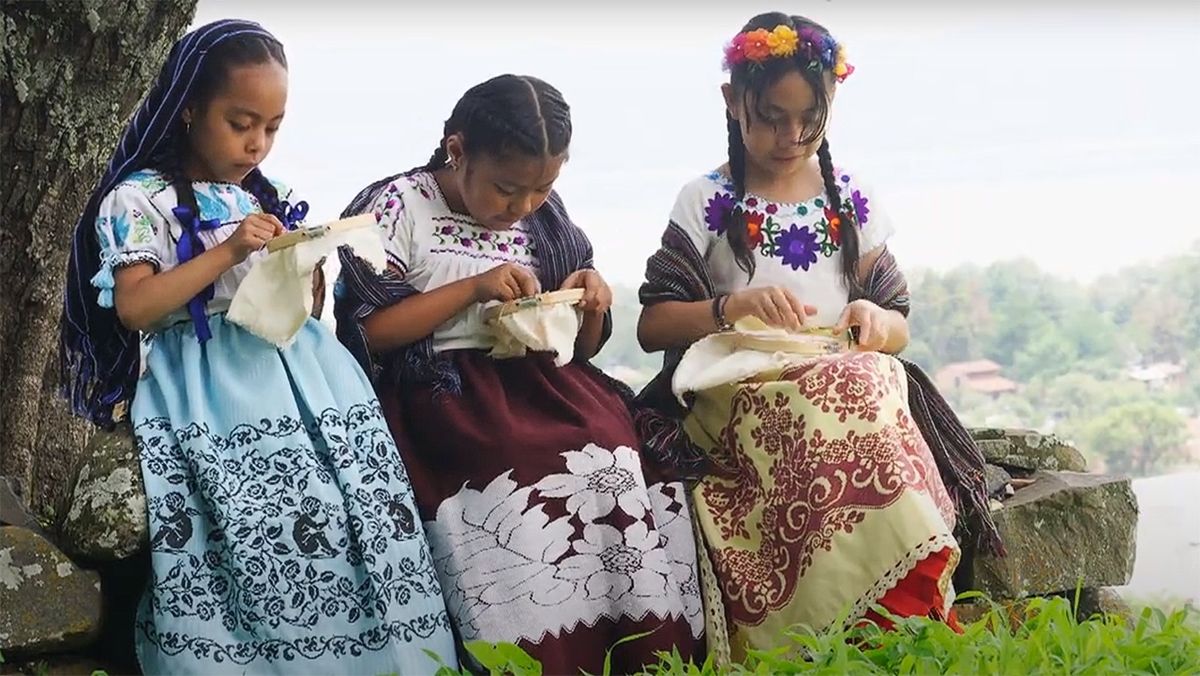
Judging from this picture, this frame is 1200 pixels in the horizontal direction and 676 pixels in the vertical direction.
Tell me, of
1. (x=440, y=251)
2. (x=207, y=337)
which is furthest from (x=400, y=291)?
(x=207, y=337)

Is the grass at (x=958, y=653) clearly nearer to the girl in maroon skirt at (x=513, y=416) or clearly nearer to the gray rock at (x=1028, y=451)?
the girl in maroon skirt at (x=513, y=416)

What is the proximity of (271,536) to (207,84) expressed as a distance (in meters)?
0.94

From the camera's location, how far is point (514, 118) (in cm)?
308

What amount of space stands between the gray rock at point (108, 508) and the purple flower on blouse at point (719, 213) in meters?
1.43

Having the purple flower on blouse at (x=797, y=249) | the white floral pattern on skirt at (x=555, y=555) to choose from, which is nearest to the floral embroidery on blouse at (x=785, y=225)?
the purple flower on blouse at (x=797, y=249)

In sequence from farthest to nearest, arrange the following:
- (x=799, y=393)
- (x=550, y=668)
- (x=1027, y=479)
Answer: (x=1027, y=479)
(x=799, y=393)
(x=550, y=668)

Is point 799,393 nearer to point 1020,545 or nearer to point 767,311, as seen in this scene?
point 767,311

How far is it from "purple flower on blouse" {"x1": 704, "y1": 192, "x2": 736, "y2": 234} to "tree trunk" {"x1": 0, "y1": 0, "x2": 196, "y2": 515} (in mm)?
1363

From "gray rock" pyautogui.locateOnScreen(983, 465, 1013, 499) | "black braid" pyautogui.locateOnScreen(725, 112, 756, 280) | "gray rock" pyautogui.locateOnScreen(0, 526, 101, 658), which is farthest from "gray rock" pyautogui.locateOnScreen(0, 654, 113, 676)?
"gray rock" pyautogui.locateOnScreen(983, 465, 1013, 499)

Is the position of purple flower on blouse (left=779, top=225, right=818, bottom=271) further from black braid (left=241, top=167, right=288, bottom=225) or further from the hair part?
black braid (left=241, top=167, right=288, bottom=225)

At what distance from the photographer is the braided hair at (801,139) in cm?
335

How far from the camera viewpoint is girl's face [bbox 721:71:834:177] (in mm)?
3344

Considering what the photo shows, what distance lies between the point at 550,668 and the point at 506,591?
177 millimetres

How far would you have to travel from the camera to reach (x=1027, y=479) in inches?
147
